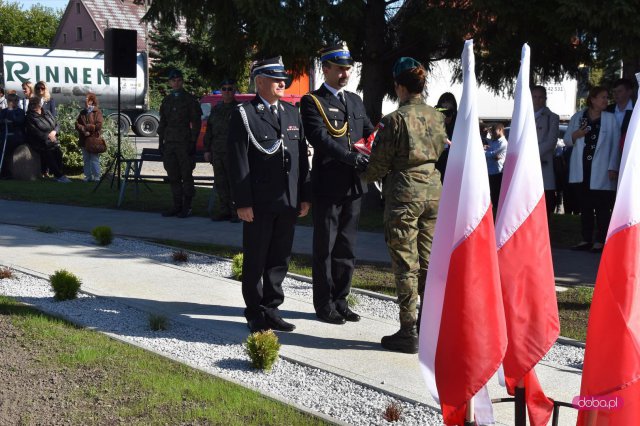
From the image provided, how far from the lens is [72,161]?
1964cm

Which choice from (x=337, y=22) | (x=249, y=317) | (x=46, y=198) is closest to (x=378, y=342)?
(x=249, y=317)

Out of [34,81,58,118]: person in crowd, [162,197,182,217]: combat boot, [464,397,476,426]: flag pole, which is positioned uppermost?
[34,81,58,118]: person in crowd

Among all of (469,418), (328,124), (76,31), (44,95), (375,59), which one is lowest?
(469,418)

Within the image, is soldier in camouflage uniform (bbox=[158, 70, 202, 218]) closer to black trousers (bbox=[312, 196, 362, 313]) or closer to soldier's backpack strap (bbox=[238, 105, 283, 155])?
black trousers (bbox=[312, 196, 362, 313])

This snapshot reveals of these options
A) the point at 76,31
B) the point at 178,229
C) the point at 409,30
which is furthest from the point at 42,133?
the point at 76,31

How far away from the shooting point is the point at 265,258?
21.2ft

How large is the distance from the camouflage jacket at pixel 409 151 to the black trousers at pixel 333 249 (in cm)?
80

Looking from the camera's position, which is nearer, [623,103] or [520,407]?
[520,407]

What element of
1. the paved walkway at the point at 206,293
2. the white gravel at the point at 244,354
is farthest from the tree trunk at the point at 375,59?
the white gravel at the point at 244,354

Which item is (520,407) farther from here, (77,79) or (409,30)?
(77,79)

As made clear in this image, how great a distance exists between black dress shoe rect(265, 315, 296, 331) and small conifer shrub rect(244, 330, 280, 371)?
0.93m

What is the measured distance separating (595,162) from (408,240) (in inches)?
172

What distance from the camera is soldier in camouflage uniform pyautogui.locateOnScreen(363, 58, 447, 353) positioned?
563 centimetres

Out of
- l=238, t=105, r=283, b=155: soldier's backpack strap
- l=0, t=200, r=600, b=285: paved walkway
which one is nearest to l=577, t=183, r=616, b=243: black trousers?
l=0, t=200, r=600, b=285: paved walkway
